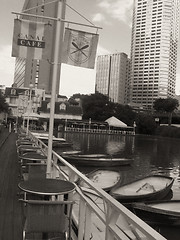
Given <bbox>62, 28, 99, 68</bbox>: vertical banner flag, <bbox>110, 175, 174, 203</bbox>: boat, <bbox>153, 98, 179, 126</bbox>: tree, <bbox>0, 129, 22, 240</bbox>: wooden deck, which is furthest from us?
<bbox>153, 98, 179, 126</bbox>: tree

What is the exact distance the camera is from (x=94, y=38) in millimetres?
8078

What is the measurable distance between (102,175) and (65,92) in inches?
6898

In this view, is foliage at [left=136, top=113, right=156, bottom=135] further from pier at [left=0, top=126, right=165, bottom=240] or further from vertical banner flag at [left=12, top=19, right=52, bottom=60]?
vertical banner flag at [left=12, top=19, right=52, bottom=60]

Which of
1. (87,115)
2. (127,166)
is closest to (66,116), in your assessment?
(87,115)

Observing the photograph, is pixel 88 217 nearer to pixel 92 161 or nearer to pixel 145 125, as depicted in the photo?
pixel 92 161

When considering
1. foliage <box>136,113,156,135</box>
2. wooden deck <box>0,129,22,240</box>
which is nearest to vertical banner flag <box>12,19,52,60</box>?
wooden deck <box>0,129,22,240</box>

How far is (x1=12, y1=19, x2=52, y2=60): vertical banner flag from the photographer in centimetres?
746

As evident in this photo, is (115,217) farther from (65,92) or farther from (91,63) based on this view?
(65,92)

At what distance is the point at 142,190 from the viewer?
14.0m

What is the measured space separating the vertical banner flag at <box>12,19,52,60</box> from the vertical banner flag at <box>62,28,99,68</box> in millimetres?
540

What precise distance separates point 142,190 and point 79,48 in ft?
28.5

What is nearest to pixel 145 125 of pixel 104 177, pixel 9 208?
pixel 104 177

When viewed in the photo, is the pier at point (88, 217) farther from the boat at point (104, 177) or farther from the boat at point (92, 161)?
the boat at point (92, 161)

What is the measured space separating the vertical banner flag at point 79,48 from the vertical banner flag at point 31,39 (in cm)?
54
